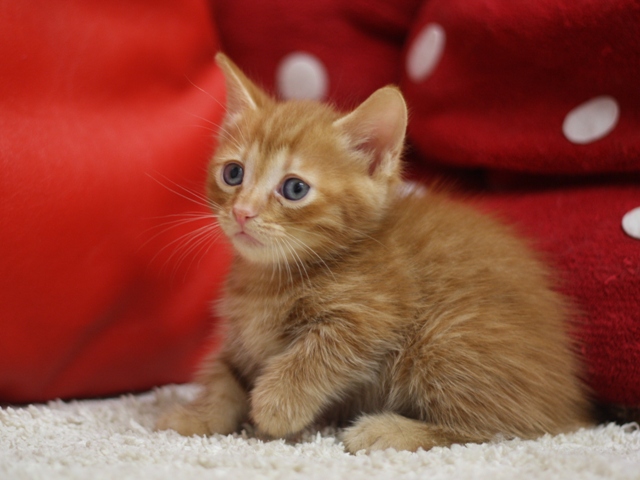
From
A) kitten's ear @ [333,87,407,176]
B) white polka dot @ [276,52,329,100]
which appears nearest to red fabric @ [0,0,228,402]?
white polka dot @ [276,52,329,100]

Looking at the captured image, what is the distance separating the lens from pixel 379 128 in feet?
4.04

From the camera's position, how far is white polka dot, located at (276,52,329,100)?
1.71 metres

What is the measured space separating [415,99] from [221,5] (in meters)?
0.66

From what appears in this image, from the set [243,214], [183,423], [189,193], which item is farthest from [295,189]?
[183,423]

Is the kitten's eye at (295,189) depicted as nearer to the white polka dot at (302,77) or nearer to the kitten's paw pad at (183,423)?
the kitten's paw pad at (183,423)

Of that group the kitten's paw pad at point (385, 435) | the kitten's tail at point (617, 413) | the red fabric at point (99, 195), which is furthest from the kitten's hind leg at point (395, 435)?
the red fabric at point (99, 195)

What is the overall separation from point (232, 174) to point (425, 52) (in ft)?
2.07

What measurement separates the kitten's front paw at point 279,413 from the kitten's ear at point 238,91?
0.65 meters

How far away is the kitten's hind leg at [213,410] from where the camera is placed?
1.16m

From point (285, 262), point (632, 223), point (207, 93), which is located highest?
point (632, 223)

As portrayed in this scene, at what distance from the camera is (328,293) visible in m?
1.17

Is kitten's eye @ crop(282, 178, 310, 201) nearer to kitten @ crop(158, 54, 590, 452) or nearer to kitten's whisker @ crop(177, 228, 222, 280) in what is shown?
kitten @ crop(158, 54, 590, 452)

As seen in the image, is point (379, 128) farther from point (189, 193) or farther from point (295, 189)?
point (189, 193)

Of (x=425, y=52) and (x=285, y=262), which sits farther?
(x=425, y=52)
